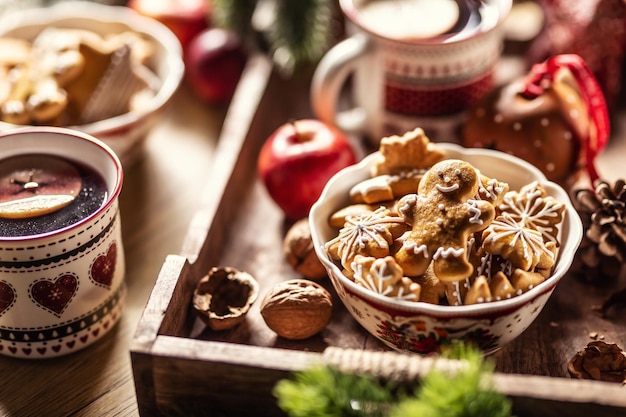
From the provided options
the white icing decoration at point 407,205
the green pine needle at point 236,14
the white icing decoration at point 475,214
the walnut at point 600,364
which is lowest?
the walnut at point 600,364

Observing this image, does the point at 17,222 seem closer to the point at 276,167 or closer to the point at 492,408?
the point at 276,167

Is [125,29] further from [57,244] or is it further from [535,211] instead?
[535,211]

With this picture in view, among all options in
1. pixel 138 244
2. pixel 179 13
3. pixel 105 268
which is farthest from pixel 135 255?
pixel 179 13

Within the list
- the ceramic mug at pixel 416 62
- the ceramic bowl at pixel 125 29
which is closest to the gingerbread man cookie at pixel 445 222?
the ceramic mug at pixel 416 62

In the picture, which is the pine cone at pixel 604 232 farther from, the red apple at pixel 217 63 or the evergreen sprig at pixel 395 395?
the red apple at pixel 217 63

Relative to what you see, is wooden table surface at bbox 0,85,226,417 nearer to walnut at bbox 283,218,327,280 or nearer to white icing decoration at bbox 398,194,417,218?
walnut at bbox 283,218,327,280

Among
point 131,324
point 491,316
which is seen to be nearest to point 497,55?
point 491,316
